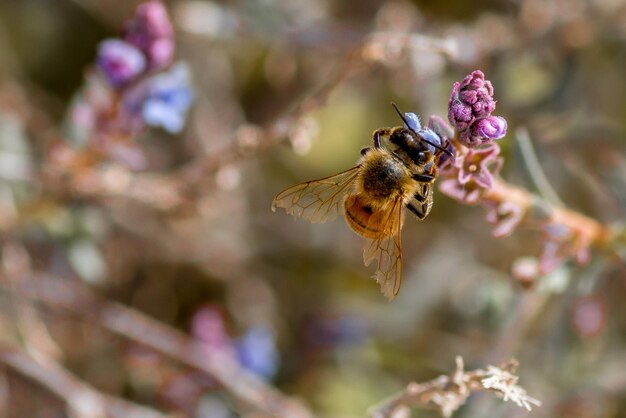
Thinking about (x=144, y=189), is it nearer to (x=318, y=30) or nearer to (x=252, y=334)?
(x=252, y=334)

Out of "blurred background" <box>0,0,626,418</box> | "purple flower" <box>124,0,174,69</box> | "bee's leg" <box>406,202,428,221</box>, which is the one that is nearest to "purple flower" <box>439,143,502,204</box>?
"bee's leg" <box>406,202,428,221</box>

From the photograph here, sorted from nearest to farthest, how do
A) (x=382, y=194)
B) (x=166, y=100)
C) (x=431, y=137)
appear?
1. (x=431, y=137)
2. (x=382, y=194)
3. (x=166, y=100)

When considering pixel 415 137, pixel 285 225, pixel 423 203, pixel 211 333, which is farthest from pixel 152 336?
pixel 415 137

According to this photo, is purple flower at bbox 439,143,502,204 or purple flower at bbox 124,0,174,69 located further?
purple flower at bbox 124,0,174,69

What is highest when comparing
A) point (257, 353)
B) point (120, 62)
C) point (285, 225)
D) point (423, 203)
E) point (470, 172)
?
point (285, 225)

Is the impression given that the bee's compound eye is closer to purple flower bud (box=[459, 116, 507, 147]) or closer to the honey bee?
the honey bee

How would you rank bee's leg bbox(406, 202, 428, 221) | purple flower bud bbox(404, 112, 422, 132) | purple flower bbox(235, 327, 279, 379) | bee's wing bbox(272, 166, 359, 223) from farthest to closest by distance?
purple flower bbox(235, 327, 279, 379) → bee's wing bbox(272, 166, 359, 223) → bee's leg bbox(406, 202, 428, 221) → purple flower bud bbox(404, 112, 422, 132)

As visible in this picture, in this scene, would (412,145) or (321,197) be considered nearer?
(412,145)

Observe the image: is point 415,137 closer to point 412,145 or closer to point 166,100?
point 412,145
